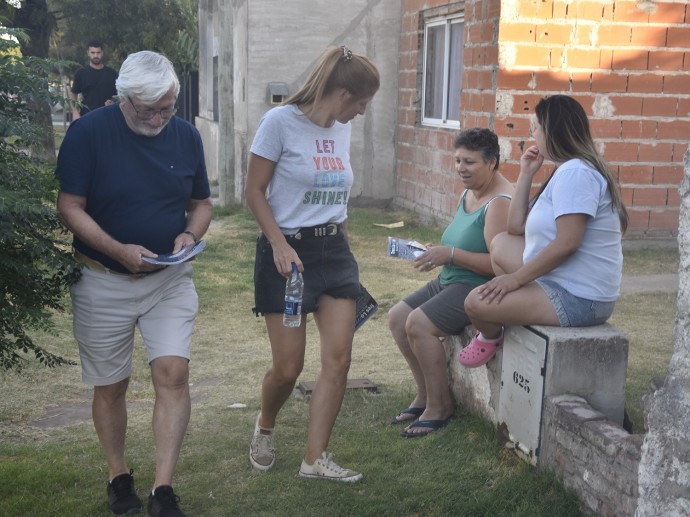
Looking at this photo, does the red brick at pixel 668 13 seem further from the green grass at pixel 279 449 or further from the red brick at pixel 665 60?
the green grass at pixel 279 449

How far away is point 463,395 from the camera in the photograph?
5031mm

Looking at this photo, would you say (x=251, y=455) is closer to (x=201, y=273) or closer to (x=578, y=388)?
(x=578, y=388)

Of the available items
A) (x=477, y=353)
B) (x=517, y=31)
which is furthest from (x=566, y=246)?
(x=517, y=31)

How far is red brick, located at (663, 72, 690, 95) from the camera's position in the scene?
9.25m

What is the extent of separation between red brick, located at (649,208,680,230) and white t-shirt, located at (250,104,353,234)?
20.6ft

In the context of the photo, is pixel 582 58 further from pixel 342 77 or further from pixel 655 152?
pixel 342 77

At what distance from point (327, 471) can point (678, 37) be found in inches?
264

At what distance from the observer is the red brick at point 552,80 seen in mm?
8977

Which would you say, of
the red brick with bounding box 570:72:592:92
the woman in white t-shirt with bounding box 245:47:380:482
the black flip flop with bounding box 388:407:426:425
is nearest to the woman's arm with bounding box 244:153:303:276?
the woman in white t-shirt with bounding box 245:47:380:482

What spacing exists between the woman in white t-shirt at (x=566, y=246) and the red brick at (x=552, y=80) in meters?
4.75

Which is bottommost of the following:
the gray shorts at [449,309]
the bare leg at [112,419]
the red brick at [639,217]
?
the bare leg at [112,419]

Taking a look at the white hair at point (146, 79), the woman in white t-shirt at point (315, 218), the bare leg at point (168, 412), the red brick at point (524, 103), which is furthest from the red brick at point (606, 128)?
the bare leg at point (168, 412)

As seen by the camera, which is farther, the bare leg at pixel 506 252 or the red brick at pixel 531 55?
the red brick at pixel 531 55

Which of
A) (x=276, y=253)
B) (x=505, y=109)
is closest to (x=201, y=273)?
(x=505, y=109)
